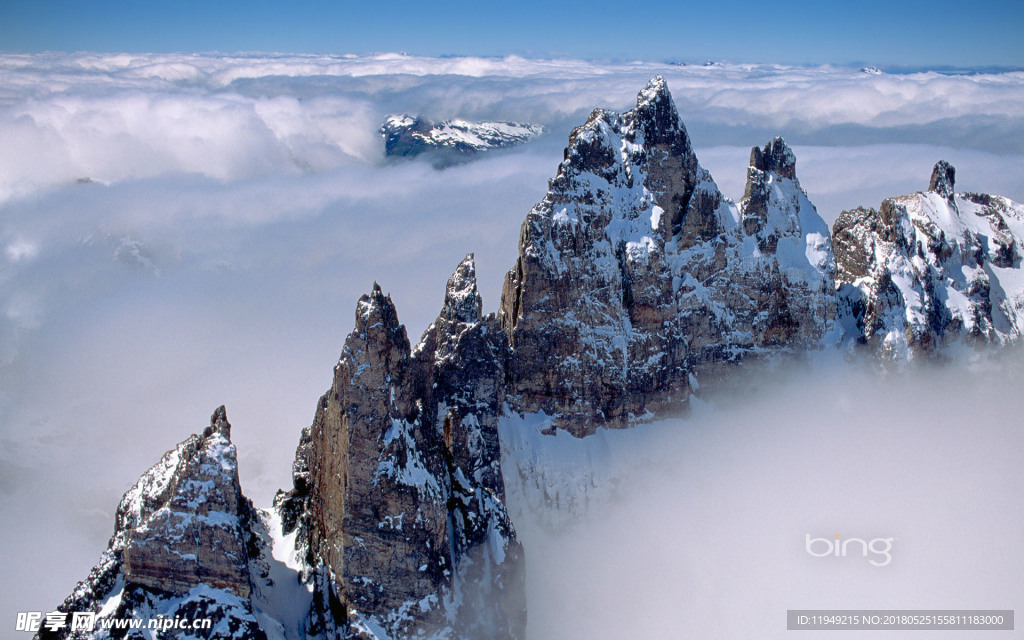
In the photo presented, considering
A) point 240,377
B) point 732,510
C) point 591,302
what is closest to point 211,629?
point 591,302

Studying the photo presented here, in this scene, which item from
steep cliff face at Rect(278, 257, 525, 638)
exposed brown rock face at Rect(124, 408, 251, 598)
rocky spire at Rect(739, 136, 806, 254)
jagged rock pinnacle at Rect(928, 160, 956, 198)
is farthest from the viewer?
jagged rock pinnacle at Rect(928, 160, 956, 198)

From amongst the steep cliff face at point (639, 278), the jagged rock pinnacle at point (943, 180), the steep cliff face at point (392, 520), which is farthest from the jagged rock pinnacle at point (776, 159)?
the steep cliff face at point (392, 520)

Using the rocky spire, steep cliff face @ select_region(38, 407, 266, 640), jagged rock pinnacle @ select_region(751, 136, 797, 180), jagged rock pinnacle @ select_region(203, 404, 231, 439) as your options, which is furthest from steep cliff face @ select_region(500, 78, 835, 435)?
steep cliff face @ select_region(38, 407, 266, 640)

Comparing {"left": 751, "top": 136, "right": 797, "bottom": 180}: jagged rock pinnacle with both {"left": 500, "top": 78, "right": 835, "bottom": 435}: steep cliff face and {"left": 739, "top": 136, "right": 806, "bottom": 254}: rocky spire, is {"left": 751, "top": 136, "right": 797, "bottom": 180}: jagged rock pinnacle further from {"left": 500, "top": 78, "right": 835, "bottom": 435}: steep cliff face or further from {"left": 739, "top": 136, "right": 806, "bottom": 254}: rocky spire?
{"left": 500, "top": 78, "right": 835, "bottom": 435}: steep cliff face

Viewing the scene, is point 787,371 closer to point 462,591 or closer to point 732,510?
point 732,510

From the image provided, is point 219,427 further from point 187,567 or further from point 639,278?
point 639,278

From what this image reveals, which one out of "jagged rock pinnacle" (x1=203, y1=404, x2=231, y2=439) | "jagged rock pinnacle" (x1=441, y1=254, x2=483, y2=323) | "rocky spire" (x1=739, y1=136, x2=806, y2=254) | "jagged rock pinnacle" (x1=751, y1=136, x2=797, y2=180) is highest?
"jagged rock pinnacle" (x1=751, y1=136, x2=797, y2=180)

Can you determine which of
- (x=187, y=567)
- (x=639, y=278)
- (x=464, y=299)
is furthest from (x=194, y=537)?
(x=639, y=278)
